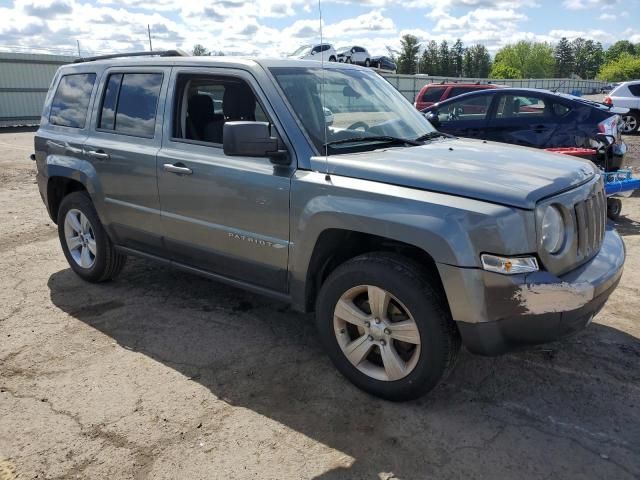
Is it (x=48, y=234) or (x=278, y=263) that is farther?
(x=48, y=234)

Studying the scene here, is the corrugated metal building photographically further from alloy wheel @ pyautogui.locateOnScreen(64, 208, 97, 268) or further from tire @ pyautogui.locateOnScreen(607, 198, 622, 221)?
tire @ pyautogui.locateOnScreen(607, 198, 622, 221)

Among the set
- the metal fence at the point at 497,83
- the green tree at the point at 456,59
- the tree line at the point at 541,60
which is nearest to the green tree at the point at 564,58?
the tree line at the point at 541,60

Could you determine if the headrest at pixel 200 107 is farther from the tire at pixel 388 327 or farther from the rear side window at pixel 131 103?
the tire at pixel 388 327

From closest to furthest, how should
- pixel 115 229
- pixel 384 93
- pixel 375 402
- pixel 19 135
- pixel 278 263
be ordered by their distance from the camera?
pixel 375 402, pixel 278 263, pixel 384 93, pixel 115 229, pixel 19 135

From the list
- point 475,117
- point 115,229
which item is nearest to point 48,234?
point 115,229

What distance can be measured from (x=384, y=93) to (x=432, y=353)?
7.36 ft

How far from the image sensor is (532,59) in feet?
429

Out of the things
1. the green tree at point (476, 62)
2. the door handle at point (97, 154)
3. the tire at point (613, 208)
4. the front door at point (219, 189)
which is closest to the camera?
the front door at point (219, 189)

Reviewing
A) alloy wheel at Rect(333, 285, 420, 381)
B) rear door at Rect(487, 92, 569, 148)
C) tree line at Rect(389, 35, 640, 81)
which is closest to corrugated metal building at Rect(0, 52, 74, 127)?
rear door at Rect(487, 92, 569, 148)

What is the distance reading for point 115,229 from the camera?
16.0ft

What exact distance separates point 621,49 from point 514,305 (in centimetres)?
16822

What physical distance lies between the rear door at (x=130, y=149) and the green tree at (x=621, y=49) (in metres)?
157

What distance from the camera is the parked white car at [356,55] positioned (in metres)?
31.6

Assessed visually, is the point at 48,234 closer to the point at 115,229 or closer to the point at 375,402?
the point at 115,229
